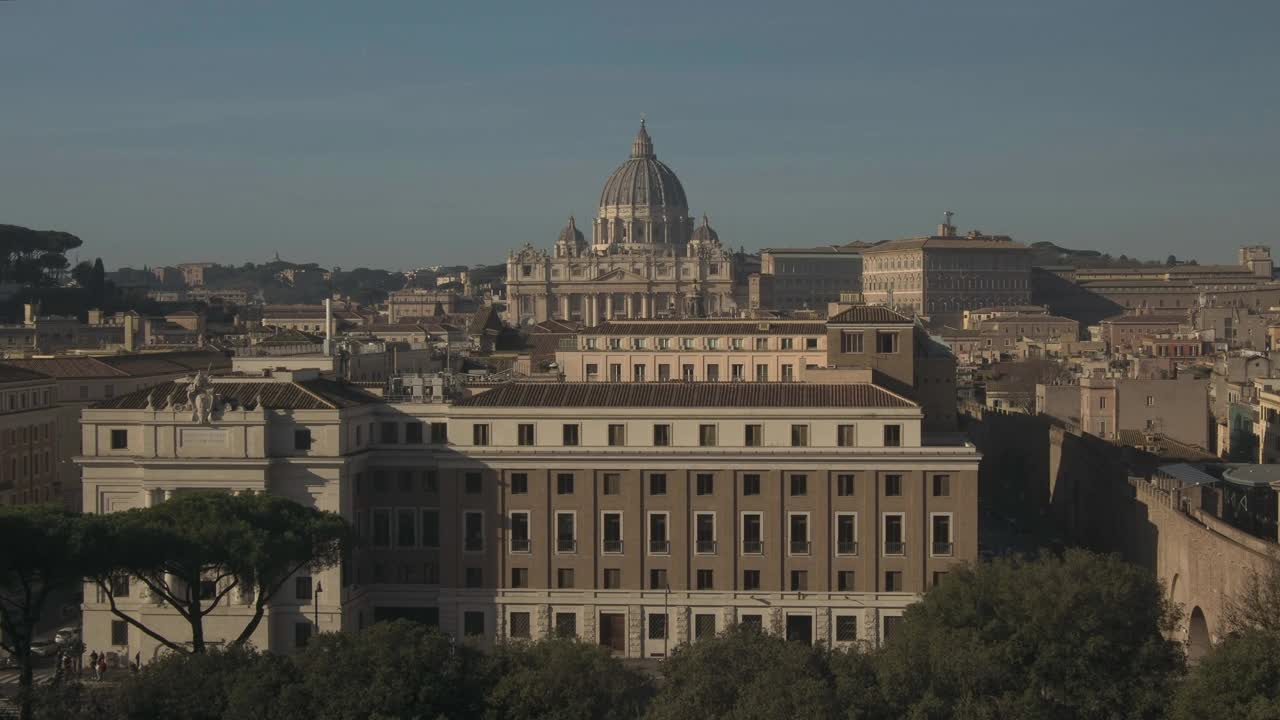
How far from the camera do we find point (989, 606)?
2948cm

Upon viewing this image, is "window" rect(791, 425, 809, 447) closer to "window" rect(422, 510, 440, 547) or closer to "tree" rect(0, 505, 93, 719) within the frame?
"window" rect(422, 510, 440, 547)

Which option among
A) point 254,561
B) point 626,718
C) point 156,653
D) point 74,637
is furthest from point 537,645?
point 74,637

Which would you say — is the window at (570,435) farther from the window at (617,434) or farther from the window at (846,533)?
the window at (846,533)

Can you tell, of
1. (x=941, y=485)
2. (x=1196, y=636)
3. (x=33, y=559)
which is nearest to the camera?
(x=33, y=559)

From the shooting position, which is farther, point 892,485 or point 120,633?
point 892,485

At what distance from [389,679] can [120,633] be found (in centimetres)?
1151

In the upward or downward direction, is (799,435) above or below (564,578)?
above

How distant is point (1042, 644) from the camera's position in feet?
93.6

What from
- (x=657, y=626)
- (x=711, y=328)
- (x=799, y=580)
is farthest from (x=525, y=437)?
(x=711, y=328)

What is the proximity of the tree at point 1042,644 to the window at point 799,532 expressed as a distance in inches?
210

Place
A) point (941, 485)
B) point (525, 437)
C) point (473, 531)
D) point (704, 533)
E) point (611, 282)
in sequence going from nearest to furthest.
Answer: point (941, 485)
point (704, 533)
point (473, 531)
point (525, 437)
point (611, 282)

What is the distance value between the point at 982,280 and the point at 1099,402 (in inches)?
4055

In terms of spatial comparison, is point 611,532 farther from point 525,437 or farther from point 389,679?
point 389,679

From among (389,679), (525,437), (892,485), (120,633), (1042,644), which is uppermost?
(525,437)
